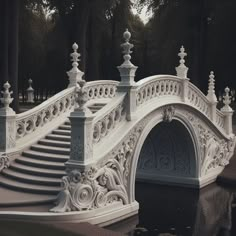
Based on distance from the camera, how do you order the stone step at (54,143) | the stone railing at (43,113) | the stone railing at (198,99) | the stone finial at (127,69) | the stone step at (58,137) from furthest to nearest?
the stone railing at (198,99) → the stone step at (58,137) → the stone step at (54,143) → the stone railing at (43,113) → the stone finial at (127,69)

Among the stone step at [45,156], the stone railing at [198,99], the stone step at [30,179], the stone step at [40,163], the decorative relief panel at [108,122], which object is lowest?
the stone step at [30,179]

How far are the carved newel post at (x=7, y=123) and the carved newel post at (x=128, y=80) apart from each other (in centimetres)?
251

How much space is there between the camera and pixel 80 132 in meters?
9.34

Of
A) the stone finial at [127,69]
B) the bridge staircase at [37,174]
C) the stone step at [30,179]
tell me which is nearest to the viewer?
the bridge staircase at [37,174]

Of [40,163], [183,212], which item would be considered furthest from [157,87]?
[40,163]

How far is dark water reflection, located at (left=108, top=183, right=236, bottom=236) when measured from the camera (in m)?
10.6

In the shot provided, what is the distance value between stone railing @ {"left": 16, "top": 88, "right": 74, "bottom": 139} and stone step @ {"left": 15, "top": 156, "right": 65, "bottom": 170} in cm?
63

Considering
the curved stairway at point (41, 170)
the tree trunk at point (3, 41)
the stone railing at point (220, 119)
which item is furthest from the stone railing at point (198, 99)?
the tree trunk at point (3, 41)

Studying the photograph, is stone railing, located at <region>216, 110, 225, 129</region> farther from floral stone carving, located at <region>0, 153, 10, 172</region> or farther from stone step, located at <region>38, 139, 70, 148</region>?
floral stone carving, located at <region>0, 153, 10, 172</region>

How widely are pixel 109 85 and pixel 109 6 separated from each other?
451 inches

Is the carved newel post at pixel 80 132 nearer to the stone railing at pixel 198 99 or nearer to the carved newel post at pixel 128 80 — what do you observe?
the carved newel post at pixel 128 80

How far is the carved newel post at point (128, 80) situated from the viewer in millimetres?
10719

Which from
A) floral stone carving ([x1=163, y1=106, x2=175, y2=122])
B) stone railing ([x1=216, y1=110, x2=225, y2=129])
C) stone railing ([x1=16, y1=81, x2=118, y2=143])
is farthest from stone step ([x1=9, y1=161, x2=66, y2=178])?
stone railing ([x1=216, y1=110, x2=225, y2=129])

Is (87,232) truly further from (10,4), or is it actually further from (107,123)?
(10,4)
